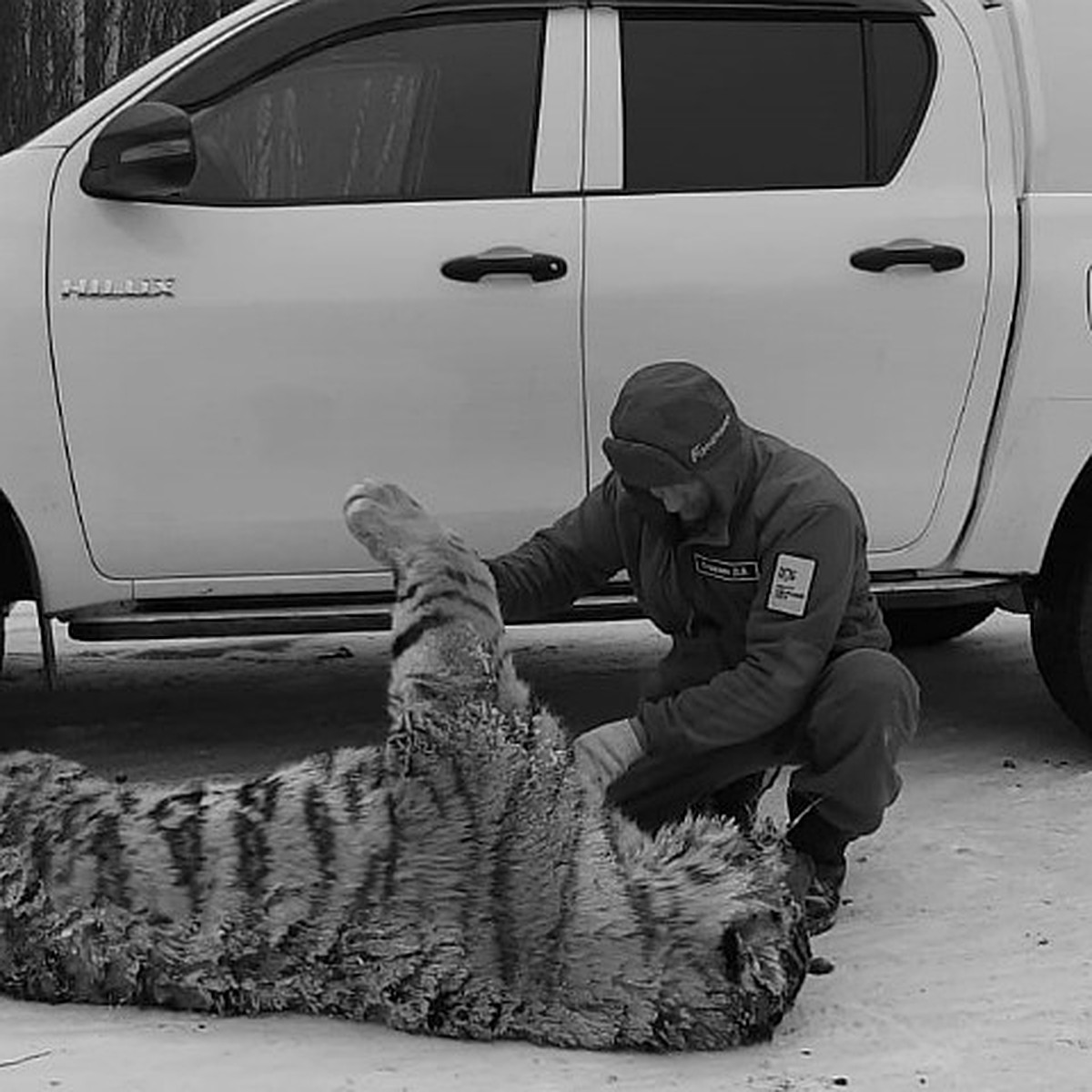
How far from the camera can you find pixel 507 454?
462cm

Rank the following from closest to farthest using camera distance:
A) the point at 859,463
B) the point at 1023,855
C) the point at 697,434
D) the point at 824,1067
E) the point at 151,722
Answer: the point at 824,1067 → the point at 697,434 → the point at 1023,855 → the point at 859,463 → the point at 151,722

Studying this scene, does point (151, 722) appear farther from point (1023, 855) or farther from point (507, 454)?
point (1023, 855)

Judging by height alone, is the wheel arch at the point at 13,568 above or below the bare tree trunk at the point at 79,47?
below

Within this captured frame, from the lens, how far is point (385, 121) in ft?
15.5

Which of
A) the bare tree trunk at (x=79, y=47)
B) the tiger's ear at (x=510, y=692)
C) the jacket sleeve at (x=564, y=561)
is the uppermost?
the bare tree trunk at (x=79, y=47)

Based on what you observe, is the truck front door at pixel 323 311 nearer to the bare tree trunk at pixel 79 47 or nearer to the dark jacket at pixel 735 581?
the dark jacket at pixel 735 581

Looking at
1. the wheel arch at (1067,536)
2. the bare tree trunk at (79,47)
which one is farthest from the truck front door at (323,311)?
the bare tree trunk at (79,47)

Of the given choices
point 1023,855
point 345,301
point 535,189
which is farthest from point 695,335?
point 1023,855

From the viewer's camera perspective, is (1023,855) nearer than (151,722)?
Yes

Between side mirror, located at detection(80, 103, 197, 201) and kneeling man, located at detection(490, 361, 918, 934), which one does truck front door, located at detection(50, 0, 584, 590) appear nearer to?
side mirror, located at detection(80, 103, 197, 201)

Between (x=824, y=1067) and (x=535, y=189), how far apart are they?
7.51ft

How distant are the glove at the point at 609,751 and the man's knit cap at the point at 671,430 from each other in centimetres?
50

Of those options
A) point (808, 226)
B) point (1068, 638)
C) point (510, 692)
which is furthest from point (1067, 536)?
point (510, 692)

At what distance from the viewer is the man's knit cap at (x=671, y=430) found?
12.1 feet
